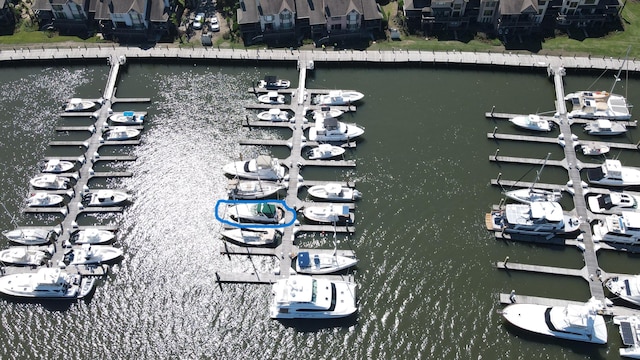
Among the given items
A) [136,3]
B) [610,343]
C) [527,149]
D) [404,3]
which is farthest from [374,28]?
[610,343]

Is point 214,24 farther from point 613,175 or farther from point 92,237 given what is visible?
point 613,175

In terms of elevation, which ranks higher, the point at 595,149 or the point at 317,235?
the point at 595,149

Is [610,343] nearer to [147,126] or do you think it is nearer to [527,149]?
[527,149]

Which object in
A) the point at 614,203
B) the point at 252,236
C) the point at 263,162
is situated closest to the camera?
the point at 252,236

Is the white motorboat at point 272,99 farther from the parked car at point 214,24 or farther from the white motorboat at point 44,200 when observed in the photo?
the white motorboat at point 44,200

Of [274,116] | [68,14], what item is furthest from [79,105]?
[274,116]

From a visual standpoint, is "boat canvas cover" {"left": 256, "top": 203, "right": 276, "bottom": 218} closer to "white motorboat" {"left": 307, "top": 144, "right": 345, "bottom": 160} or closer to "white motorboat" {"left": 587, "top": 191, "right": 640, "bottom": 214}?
"white motorboat" {"left": 307, "top": 144, "right": 345, "bottom": 160}
